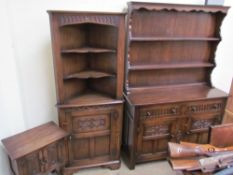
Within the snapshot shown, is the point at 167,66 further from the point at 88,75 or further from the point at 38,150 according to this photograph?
the point at 38,150

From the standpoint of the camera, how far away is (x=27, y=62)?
6.79 ft

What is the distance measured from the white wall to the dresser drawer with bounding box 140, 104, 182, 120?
41.1 inches

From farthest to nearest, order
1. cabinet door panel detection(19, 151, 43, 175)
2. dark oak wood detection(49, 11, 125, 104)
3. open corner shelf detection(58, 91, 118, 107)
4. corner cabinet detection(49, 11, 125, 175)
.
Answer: open corner shelf detection(58, 91, 118, 107), corner cabinet detection(49, 11, 125, 175), dark oak wood detection(49, 11, 125, 104), cabinet door panel detection(19, 151, 43, 175)

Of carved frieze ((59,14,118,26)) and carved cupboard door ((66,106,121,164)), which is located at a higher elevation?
carved frieze ((59,14,118,26))

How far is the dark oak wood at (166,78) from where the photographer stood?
2.10 m

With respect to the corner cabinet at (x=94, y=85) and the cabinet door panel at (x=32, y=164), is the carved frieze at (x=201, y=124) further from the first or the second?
the cabinet door panel at (x=32, y=164)

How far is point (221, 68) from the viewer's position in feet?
9.02

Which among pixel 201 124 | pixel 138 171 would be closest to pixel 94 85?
pixel 138 171

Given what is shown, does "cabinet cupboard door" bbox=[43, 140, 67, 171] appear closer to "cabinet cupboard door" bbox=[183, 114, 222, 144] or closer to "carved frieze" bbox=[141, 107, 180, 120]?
"carved frieze" bbox=[141, 107, 180, 120]

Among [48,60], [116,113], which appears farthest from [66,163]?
[48,60]

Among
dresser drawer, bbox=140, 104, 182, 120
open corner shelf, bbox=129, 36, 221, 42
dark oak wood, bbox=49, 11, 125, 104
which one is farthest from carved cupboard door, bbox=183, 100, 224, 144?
dark oak wood, bbox=49, 11, 125, 104

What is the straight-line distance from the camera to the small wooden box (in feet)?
5.38

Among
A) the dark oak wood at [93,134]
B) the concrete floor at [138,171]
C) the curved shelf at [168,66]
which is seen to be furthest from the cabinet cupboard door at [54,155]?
the curved shelf at [168,66]

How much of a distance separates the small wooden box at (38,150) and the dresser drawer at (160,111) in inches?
31.8
